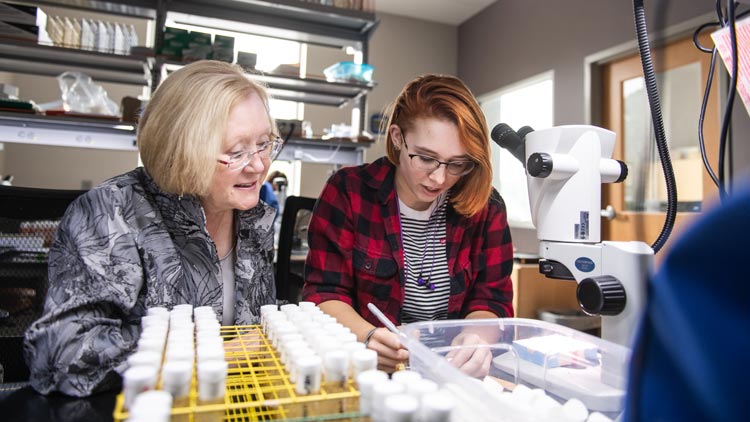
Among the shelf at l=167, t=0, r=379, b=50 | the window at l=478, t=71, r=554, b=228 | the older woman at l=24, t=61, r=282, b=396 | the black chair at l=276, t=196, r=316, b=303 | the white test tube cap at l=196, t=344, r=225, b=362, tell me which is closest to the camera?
the white test tube cap at l=196, t=344, r=225, b=362

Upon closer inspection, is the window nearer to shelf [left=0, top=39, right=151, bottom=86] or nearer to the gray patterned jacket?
shelf [left=0, top=39, right=151, bottom=86]

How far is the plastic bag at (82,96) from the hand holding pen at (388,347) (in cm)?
228

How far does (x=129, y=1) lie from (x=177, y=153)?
210 cm

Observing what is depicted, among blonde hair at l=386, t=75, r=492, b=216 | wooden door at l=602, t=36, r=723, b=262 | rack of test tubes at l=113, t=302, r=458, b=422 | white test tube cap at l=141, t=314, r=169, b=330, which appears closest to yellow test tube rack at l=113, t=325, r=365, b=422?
rack of test tubes at l=113, t=302, r=458, b=422

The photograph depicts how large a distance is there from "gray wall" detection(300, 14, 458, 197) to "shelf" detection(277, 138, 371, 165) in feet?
4.95

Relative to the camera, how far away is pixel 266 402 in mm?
431

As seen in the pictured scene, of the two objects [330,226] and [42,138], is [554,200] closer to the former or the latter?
[330,226]

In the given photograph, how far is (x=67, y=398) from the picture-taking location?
69cm

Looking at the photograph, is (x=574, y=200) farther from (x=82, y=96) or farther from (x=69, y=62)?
(x=69, y=62)

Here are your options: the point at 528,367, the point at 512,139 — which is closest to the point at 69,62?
the point at 512,139

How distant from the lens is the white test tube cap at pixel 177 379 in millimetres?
420

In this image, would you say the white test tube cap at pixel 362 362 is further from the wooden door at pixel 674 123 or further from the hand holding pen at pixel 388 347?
the wooden door at pixel 674 123

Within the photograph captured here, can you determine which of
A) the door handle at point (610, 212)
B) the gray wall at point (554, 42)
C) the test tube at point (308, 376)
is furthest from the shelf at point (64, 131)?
the gray wall at point (554, 42)

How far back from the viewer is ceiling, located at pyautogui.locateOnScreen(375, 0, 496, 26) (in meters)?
4.55
